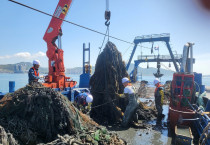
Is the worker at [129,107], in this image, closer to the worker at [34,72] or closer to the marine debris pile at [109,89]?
the marine debris pile at [109,89]

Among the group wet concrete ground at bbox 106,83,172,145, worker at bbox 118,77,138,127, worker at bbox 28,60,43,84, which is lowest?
wet concrete ground at bbox 106,83,172,145

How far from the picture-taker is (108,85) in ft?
24.6

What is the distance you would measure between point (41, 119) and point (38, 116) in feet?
0.40

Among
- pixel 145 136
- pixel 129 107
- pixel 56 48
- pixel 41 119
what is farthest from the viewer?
pixel 56 48

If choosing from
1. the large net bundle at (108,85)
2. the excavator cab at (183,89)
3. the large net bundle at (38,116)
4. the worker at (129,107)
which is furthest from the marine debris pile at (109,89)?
the large net bundle at (38,116)

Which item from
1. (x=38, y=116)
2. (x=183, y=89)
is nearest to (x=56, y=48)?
(x=38, y=116)

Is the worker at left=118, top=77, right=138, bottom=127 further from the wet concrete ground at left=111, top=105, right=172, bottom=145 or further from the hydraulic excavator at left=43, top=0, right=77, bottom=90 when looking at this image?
the hydraulic excavator at left=43, top=0, right=77, bottom=90

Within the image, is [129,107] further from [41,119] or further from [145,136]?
[41,119]

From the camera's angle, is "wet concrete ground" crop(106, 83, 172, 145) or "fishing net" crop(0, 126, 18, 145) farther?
"wet concrete ground" crop(106, 83, 172, 145)

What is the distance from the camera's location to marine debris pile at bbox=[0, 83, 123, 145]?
415cm

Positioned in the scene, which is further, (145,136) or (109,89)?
(109,89)

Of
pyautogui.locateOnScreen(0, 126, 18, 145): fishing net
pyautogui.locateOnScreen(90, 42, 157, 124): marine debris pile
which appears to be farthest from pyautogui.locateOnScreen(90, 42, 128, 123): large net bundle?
pyautogui.locateOnScreen(0, 126, 18, 145): fishing net

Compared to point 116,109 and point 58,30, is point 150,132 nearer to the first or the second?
point 116,109

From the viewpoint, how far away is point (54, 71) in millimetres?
9383
